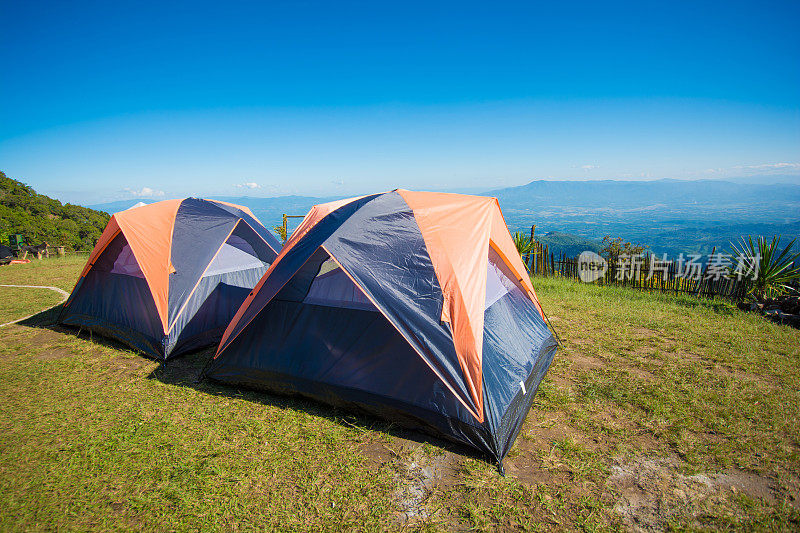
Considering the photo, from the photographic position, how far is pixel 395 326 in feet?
12.6

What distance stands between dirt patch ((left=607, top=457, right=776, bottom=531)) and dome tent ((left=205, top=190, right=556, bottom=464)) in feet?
3.32

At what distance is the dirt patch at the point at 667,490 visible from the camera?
9.54 ft

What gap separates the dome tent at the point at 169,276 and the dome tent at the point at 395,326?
1331 mm

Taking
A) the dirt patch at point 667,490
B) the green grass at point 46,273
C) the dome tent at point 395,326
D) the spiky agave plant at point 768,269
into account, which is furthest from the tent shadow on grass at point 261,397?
the spiky agave plant at point 768,269

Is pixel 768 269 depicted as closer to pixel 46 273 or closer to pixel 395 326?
pixel 395 326

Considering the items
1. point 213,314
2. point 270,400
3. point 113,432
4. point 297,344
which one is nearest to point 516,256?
point 297,344

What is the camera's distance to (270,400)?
4496 millimetres

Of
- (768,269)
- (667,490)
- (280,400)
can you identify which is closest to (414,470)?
(280,400)

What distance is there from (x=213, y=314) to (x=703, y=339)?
8.63 m

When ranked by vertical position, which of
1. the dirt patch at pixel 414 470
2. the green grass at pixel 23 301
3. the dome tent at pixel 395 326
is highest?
the dome tent at pixel 395 326

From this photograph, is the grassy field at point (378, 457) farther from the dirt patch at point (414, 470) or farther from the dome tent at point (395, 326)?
the dome tent at point (395, 326)

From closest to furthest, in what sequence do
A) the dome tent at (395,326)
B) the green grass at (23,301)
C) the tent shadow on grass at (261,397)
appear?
the dome tent at (395,326) → the tent shadow on grass at (261,397) → the green grass at (23,301)

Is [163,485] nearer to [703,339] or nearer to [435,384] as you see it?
[435,384]

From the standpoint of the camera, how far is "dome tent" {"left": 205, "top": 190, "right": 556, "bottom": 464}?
12.2ft
